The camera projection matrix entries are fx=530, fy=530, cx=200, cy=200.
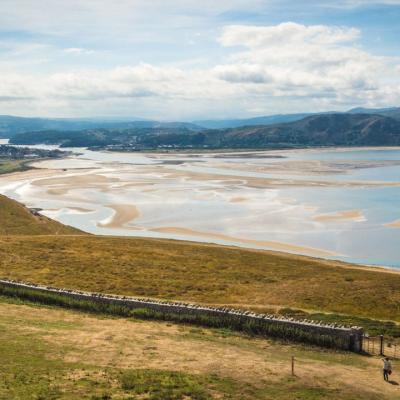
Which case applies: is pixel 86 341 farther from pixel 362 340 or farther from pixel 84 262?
pixel 84 262

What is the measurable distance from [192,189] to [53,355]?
→ 125419mm

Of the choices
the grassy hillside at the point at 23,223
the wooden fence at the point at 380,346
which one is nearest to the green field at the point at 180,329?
the wooden fence at the point at 380,346

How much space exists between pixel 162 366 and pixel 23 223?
7233cm

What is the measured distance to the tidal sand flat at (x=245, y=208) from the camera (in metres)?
91.4

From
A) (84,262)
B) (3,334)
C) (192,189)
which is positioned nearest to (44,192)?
(192,189)

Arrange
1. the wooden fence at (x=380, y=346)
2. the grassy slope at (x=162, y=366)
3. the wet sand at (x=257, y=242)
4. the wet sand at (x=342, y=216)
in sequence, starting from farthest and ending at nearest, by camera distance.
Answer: the wet sand at (x=342, y=216) → the wet sand at (x=257, y=242) → the wooden fence at (x=380, y=346) → the grassy slope at (x=162, y=366)

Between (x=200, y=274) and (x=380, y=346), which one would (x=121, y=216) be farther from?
(x=380, y=346)

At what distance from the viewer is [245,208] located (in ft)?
396

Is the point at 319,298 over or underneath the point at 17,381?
underneath

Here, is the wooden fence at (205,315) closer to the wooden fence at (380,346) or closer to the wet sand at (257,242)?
the wooden fence at (380,346)

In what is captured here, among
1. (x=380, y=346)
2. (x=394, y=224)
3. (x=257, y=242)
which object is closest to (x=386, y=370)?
(x=380, y=346)

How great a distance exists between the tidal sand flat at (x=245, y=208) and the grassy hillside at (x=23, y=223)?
9192mm

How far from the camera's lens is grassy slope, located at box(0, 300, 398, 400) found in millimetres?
24234

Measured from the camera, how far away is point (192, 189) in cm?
15375
